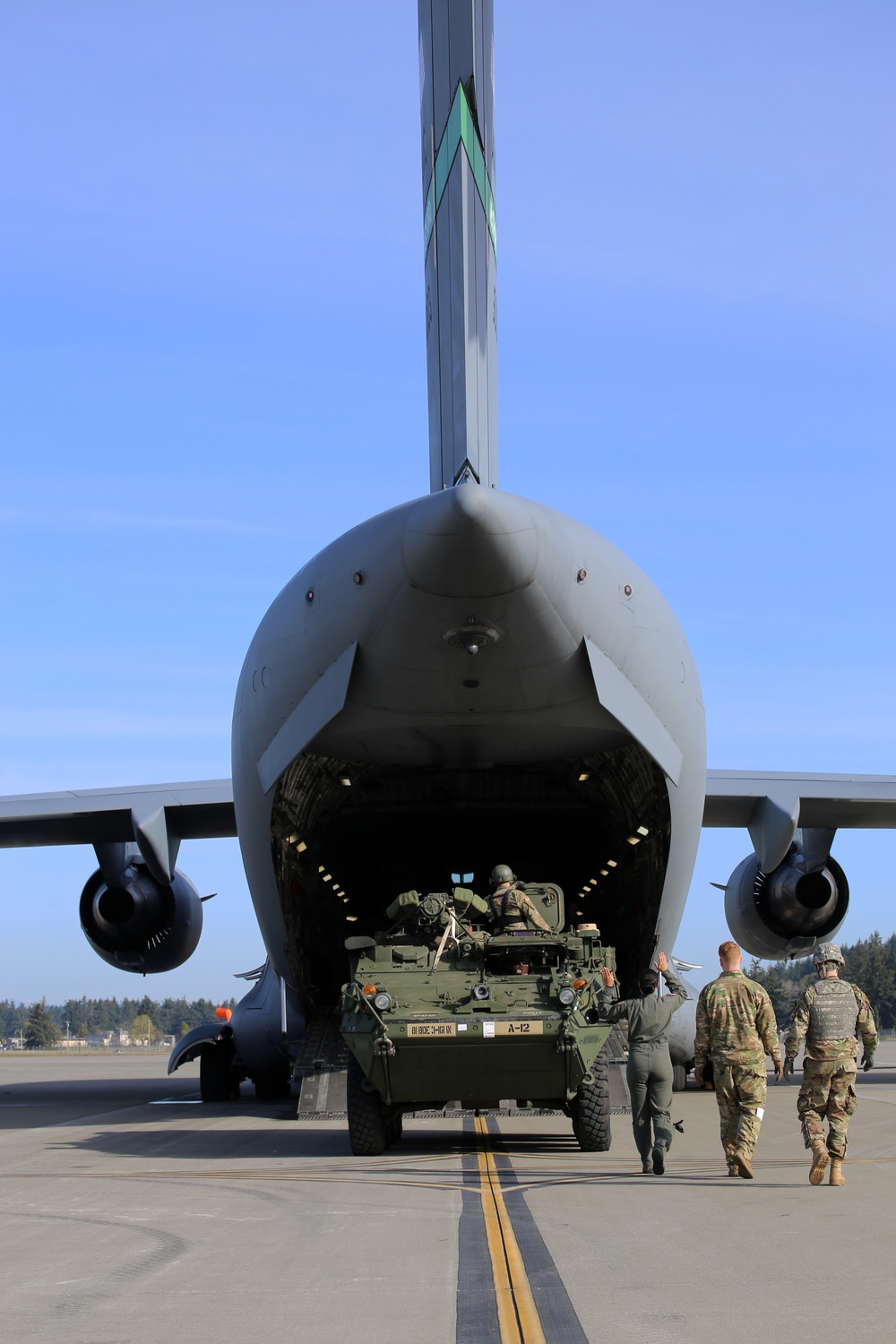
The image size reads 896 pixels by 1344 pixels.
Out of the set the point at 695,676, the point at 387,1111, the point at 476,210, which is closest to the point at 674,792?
the point at 695,676

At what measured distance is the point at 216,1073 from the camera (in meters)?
17.2

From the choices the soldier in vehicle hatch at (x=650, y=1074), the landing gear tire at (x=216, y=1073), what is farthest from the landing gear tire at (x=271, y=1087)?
the soldier in vehicle hatch at (x=650, y=1074)

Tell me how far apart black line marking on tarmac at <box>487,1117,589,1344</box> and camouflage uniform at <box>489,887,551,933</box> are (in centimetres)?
350

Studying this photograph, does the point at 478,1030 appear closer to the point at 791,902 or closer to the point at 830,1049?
the point at 830,1049

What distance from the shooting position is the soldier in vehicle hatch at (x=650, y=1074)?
8469 millimetres

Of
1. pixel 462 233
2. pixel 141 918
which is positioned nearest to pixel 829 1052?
pixel 462 233

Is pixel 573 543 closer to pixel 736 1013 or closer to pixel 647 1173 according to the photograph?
pixel 736 1013

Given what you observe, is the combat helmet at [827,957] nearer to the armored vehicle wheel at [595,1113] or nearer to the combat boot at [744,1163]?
the combat boot at [744,1163]

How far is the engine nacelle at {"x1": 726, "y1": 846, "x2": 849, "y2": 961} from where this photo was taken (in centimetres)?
1855

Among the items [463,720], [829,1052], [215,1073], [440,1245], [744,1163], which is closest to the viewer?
[440,1245]

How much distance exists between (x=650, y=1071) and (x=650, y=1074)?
28 mm

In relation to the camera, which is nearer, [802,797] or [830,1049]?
[830,1049]

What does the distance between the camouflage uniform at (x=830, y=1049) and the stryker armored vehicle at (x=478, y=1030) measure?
172 cm

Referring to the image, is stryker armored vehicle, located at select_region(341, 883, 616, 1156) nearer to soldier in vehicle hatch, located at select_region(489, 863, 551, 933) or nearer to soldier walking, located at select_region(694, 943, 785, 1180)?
soldier in vehicle hatch, located at select_region(489, 863, 551, 933)
